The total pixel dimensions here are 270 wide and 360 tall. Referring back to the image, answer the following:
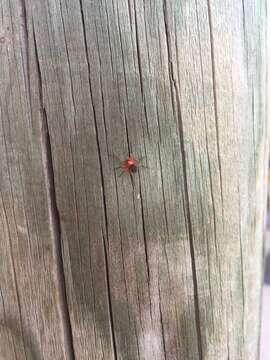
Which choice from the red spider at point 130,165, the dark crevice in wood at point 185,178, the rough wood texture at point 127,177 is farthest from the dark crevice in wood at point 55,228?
the dark crevice in wood at point 185,178

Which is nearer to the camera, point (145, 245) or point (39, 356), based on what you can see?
point (145, 245)

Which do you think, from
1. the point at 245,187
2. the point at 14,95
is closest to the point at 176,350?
the point at 245,187

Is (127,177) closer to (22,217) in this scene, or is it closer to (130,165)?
(130,165)

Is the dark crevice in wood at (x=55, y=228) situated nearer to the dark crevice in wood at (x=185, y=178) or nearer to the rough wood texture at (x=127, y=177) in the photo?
the rough wood texture at (x=127, y=177)

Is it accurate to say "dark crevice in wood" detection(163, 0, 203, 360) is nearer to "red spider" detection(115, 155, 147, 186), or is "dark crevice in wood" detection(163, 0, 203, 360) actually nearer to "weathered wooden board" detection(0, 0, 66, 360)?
"red spider" detection(115, 155, 147, 186)

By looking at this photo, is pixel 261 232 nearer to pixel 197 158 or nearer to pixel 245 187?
pixel 245 187
